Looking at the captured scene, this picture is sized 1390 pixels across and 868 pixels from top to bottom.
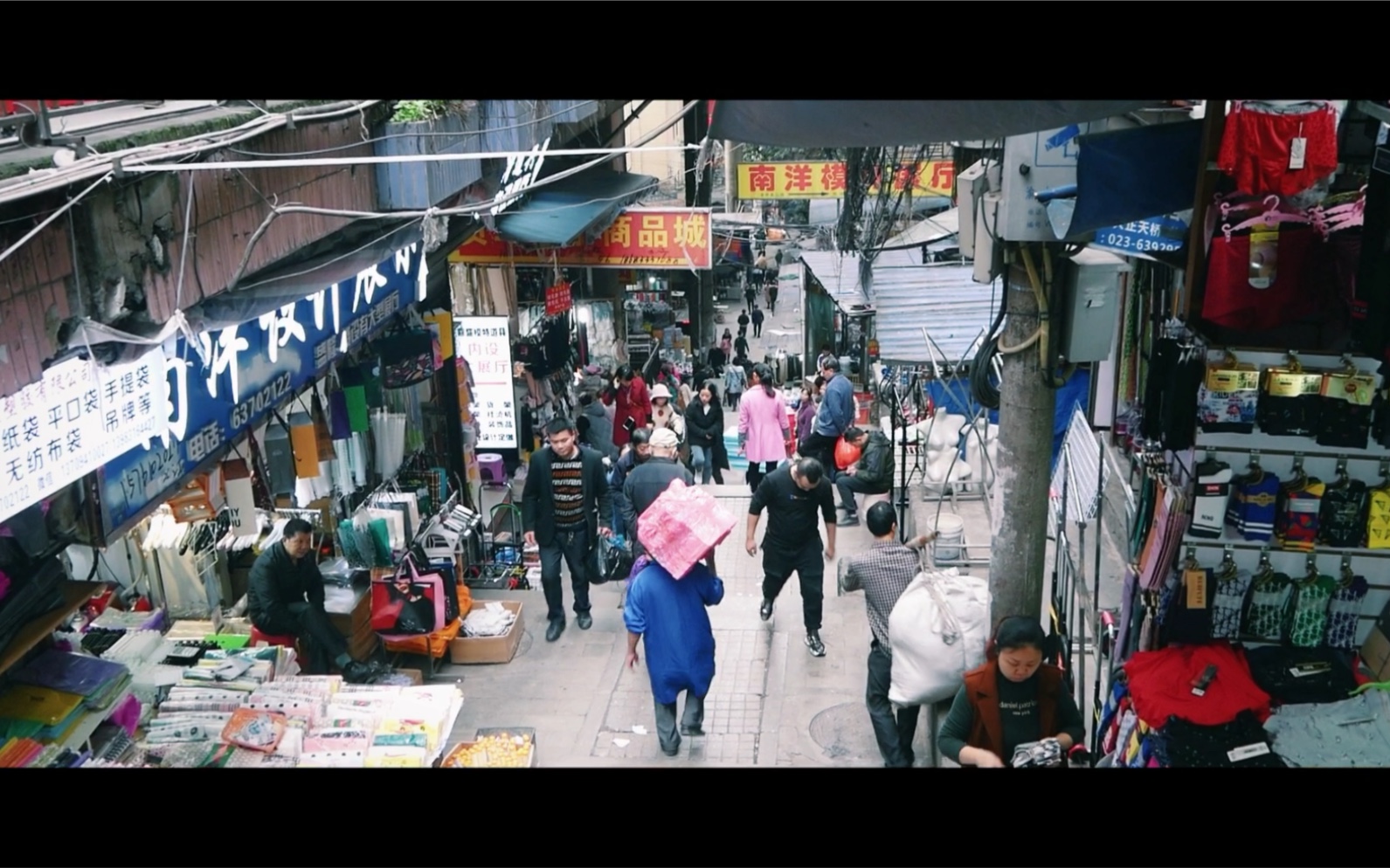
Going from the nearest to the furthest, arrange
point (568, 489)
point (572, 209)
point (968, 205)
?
1. point (968, 205)
2. point (568, 489)
3. point (572, 209)

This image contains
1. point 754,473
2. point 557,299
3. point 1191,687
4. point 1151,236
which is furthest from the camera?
point 557,299

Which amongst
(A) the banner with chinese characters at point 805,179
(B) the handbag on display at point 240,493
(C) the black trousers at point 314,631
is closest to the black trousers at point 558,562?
(C) the black trousers at point 314,631

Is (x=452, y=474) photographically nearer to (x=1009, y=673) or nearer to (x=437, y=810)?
(x=1009, y=673)

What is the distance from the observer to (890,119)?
406 centimetres

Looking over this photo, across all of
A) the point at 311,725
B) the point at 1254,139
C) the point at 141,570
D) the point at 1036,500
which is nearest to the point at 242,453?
the point at 141,570

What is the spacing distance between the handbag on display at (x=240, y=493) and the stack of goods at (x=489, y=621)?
1.98 meters

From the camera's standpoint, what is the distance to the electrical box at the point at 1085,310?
5.91 metres

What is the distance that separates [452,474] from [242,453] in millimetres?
4329

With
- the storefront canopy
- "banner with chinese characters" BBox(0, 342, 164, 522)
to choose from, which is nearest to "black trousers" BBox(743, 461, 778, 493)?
"banner with chinese characters" BBox(0, 342, 164, 522)

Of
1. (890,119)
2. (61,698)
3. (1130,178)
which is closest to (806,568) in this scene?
(1130,178)

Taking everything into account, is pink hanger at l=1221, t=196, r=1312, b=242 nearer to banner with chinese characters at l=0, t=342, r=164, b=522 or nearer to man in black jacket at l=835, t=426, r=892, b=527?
man in black jacket at l=835, t=426, r=892, b=527

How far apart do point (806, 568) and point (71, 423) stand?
5597mm

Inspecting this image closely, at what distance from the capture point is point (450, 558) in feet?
33.2

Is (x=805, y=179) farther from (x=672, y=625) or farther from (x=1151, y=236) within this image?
(x=672, y=625)
